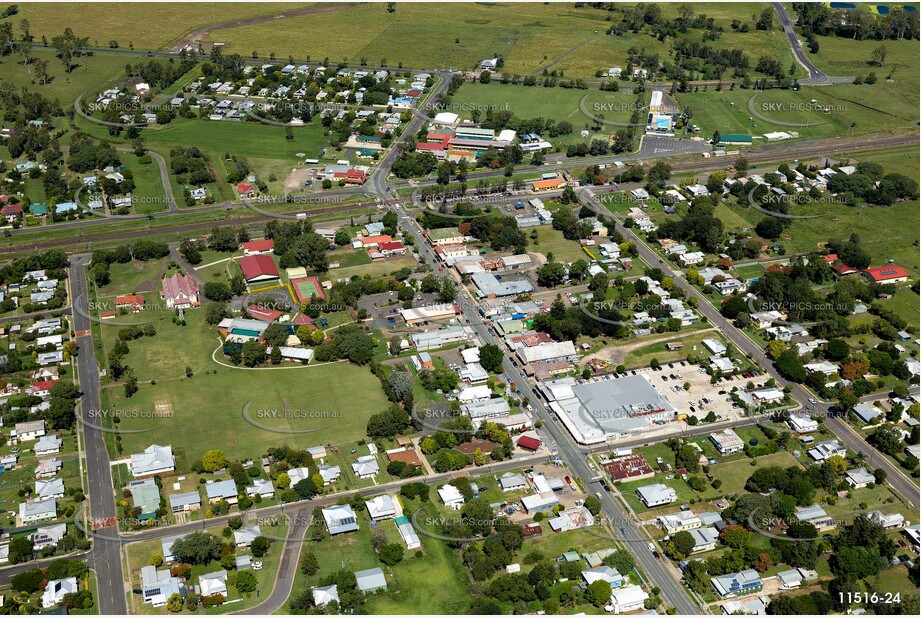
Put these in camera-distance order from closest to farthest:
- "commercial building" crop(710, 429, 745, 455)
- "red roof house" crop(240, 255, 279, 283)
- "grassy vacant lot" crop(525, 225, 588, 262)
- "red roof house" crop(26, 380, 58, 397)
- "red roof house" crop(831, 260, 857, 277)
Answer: "commercial building" crop(710, 429, 745, 455) < "red roof house" crop(26, 380, 58, 397) < "red roof house" crop(240, 255, 279, 283) < "red roof house" crop(831, 260, 857, 277) < "grassy vacant lot" crop(525, 225, 588, 262)

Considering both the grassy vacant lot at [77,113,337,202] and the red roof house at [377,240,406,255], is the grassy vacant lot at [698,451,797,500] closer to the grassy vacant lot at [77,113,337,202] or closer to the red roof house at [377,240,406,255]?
the red roof house at [377,240,406,255]

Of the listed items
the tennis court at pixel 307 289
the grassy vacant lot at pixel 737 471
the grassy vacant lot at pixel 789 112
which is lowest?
the grassy vacant lot at pixel 737 471

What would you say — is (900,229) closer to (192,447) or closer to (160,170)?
(192,447)

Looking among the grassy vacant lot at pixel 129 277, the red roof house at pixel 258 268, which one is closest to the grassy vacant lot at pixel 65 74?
the grassy vacant lot at pixel 129 277

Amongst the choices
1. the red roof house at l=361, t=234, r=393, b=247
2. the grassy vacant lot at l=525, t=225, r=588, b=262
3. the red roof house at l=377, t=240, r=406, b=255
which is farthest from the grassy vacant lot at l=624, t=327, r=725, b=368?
the red roof house at l=361, t=234, r=393, b=247

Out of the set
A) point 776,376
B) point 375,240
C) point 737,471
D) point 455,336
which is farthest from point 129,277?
point 776,376

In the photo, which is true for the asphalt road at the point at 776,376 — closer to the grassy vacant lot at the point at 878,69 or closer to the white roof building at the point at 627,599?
the white roof building at the point at 627,599
